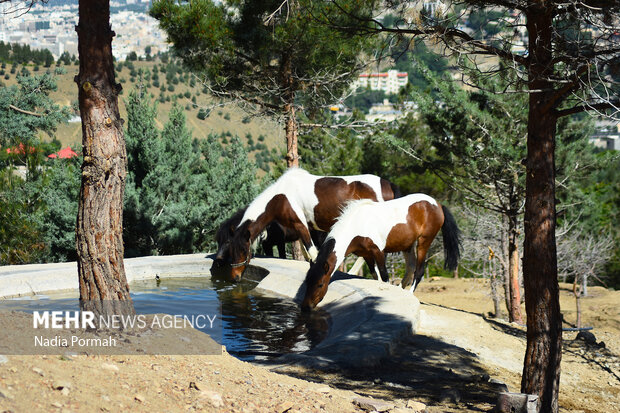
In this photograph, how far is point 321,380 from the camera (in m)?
5.95

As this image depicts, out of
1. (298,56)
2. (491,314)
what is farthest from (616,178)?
(298,56)

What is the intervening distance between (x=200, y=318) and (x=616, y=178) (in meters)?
32.5

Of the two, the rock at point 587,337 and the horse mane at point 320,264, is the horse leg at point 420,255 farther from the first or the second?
the rock at point 587,337

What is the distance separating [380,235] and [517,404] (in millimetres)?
5182

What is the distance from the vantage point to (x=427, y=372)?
650 cm

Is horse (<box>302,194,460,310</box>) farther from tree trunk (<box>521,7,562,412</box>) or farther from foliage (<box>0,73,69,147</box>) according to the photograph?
foliage (<box>0,73,69,147</box>)

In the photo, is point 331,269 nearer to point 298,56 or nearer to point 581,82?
point 581,82

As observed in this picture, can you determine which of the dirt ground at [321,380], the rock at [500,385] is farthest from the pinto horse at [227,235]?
the rock at [500,385]

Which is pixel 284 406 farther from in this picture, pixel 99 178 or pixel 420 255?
pixel 420 255

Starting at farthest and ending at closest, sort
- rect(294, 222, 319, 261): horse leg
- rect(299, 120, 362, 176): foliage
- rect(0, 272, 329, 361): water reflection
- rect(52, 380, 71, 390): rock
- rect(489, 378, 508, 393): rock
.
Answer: rect(299, 120, 362, 176): foliage
rect(294, 222, 319, 261): horse leg
rect(0, 272, 329, 361): water reflection
rect(489, 378, 508, 393): rock
rect(52, 380, 71, 390): rock

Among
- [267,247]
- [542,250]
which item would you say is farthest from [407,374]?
[267,247]

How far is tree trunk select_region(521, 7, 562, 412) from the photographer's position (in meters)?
5.75

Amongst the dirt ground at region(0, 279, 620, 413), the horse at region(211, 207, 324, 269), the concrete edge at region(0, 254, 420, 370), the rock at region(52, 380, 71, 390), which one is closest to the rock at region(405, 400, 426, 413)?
the dirt ground at region(0, 279, 620, 413)

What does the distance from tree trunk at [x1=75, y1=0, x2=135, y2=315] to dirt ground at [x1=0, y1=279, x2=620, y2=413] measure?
1.05 m
